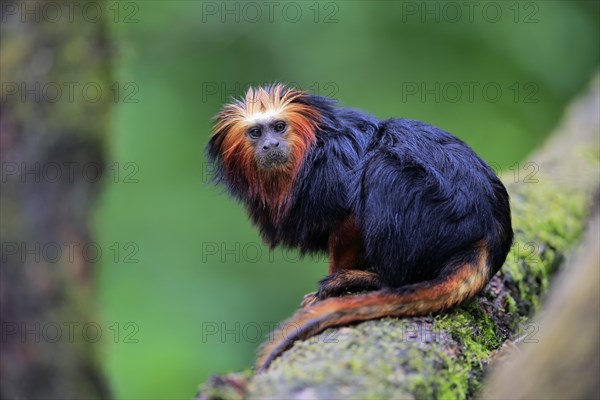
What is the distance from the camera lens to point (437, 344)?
9.98 feet

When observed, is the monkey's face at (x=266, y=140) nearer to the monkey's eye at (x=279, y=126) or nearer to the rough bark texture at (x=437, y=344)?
the monkey's eye at (x=279, y=126)

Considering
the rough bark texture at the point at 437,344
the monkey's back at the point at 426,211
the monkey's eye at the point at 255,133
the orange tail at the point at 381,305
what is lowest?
the rough bark texture at the point at 437,344

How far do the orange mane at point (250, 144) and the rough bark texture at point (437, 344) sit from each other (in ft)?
3.96

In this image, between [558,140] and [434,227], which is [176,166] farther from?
[434,227]

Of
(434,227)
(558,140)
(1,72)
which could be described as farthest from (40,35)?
(558,140)

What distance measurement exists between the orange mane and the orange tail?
38.2 inches

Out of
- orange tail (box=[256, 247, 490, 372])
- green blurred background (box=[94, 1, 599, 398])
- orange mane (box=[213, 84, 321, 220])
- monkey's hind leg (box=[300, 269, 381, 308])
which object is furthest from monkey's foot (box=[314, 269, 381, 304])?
green blurred background (box=[94, 1, 599, 398])

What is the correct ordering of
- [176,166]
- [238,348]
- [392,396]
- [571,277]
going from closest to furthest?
[571,277]
[392,396]
[238,348]
[176,166]

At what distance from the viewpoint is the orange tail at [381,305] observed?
3.12m

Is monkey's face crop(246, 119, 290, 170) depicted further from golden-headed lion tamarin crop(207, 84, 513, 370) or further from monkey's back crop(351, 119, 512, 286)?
monkey's back crop(351, 119, 512, 286)

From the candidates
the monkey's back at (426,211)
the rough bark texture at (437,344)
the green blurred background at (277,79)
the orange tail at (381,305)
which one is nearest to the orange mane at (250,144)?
the monkey's back at (426,211)

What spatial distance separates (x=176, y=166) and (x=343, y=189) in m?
5.97

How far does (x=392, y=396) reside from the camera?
2598 mm

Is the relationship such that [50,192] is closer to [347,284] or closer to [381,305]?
[347,284]
